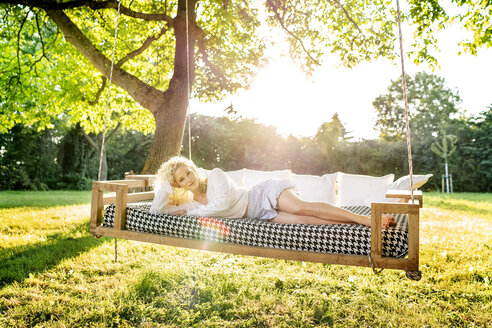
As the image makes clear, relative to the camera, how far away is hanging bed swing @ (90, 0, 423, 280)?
205 centimetres

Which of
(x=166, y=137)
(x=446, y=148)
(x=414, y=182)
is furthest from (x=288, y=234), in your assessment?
(x=446, y=148)

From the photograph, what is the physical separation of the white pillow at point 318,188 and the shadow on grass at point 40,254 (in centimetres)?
278

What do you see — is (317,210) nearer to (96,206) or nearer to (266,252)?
(266,252)

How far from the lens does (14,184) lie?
14258 millimetres

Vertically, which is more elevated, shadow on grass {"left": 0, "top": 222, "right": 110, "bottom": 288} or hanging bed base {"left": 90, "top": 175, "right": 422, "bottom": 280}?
hanging bed base {"left": 90, "top": 175, "right": 422, "bottom": 280}

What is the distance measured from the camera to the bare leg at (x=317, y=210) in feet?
7.93

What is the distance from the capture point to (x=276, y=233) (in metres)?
2.37

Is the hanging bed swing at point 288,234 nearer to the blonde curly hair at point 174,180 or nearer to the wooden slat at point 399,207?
the wooden slat at point 399,207

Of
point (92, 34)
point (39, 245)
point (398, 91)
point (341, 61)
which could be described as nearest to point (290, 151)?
point (341, 61)

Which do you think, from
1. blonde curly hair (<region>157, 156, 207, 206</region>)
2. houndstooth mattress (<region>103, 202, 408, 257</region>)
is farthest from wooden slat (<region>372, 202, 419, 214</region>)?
blonde curly hair (<region>157, 156, 207, 206</region>)

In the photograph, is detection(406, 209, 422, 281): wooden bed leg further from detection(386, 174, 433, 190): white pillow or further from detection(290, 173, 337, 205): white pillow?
detection(290, 173, 337, 205): white pillow

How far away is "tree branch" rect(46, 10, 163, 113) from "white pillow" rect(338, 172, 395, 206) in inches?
117

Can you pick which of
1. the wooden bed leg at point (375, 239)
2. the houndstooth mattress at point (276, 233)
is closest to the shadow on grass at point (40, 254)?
the houndstooth mattress at point (276, 233)

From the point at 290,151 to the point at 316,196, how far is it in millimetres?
10324
